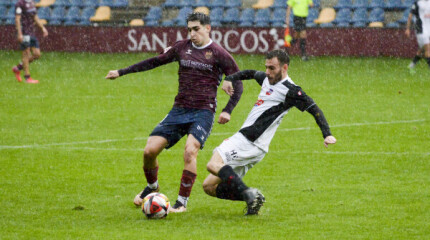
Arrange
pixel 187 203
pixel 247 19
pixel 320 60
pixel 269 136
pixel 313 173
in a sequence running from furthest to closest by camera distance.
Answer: pixel 247 19
pixel 320 60
pixel 313 173
pixel 187 203
pixel 269 136

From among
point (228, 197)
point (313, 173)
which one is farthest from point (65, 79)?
point (228, 197)

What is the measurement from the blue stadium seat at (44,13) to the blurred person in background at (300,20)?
1085 cm

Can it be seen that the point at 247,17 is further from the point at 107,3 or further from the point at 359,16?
the point at 107,3

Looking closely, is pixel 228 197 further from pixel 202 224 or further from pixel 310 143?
pixel 310 143

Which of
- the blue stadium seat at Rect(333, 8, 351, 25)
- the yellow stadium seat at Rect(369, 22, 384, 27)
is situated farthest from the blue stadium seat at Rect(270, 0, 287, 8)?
the yellow stadium seat at Rect(369, 22, 384, 27)

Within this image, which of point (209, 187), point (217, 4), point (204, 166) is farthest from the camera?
point (217, 4)

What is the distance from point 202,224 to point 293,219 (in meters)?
0.85

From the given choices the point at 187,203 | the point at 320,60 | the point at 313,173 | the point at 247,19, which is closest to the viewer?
the point at 187,203

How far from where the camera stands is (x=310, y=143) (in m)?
12.5

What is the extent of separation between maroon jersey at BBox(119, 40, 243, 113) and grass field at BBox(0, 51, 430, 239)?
1067 mm

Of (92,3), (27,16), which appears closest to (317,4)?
(92,3)

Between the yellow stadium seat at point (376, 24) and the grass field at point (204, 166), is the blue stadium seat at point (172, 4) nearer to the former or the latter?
the yellow stadium seat at point (376, 24)

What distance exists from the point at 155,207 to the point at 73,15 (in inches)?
993

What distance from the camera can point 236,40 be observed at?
27000 mm
